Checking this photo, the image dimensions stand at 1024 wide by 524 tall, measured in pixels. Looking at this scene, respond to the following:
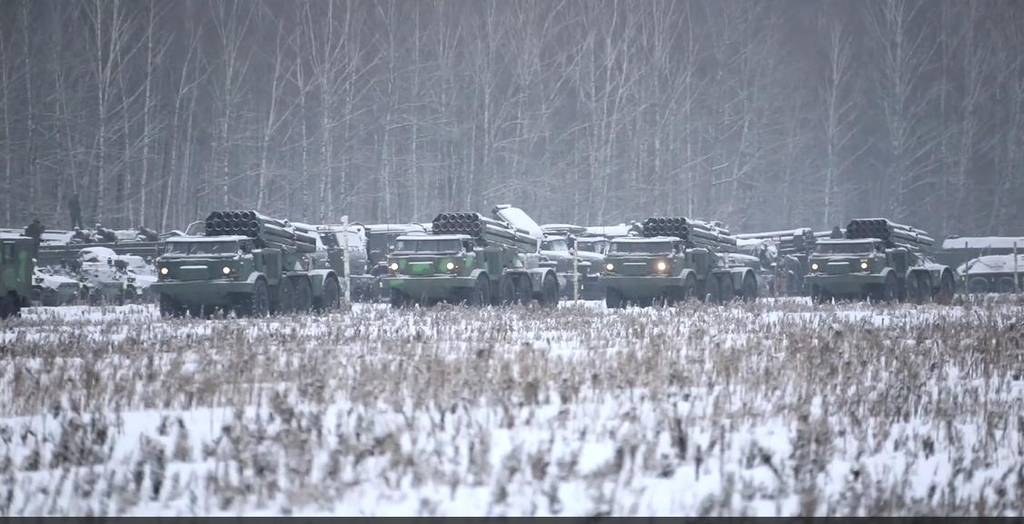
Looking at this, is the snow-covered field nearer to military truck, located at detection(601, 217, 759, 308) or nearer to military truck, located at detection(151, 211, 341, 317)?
military truck, located at detection(151, 211, 341, 317)

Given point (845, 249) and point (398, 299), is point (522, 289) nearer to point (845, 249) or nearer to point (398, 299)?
point (398, 299)

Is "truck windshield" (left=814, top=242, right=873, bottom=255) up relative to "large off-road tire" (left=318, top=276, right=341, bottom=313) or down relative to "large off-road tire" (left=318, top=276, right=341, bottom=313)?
up

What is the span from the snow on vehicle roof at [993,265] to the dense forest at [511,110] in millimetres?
14406

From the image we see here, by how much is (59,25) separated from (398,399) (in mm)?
49902

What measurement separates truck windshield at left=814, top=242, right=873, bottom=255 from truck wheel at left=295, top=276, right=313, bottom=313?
12.8 metres

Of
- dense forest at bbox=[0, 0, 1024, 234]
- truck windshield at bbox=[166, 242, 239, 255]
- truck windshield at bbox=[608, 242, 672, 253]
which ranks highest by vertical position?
dense forest at bbox=[0, 0, 1024, 234]

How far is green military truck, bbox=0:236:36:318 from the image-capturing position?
23.7 meters

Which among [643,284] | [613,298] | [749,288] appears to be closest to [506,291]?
[613,298]

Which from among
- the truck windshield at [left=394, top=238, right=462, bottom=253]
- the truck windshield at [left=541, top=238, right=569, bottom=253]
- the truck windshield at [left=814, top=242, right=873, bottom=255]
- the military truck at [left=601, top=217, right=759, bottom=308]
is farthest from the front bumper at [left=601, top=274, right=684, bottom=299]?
the truck windshield at [left=541, top=238, right=569, bottom=253]

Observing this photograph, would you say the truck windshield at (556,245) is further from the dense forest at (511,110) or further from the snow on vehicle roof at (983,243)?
the snow on vehicle roof at (983,243)

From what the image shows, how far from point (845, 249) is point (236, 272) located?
15.2 m

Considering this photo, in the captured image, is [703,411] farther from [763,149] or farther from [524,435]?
[763,149]

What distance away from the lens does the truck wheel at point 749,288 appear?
3170cm

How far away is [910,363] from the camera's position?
11602mm
